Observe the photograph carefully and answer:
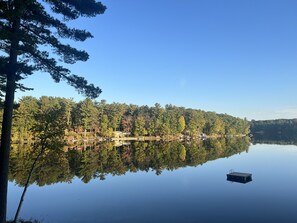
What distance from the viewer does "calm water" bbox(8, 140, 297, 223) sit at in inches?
1030

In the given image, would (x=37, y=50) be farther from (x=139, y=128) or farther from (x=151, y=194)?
(x=139, y=128)

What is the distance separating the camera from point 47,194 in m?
34.3

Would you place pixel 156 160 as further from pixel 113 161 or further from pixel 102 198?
pixel 102 198

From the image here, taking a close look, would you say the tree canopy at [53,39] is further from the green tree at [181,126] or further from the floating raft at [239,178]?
the green tree at [181,126]

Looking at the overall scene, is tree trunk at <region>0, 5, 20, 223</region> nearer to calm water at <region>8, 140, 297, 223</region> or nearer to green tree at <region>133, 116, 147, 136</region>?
calm water at <region>8, 140, 297, 223</region>

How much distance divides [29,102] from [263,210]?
10083cm

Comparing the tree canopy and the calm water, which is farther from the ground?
the tree canopy

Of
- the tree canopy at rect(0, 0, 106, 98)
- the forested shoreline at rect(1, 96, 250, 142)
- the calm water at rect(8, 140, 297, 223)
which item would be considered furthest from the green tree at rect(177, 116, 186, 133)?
the tree canopy at rect(0, 0, 106, 98)

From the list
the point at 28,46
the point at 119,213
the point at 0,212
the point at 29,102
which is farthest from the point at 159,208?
the point at 29,102

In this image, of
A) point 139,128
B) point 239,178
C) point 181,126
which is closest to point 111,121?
point 139,128

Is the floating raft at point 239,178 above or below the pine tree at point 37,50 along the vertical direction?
below

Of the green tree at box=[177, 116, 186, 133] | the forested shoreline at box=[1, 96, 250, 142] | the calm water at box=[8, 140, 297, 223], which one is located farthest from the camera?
the green tree at box=[177, 116, 186, 133]

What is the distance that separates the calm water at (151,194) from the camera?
26.2 meters

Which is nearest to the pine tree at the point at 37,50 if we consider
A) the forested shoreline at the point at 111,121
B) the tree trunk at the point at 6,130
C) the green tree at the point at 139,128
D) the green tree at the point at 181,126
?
the tree trunk at the point at 6,130
